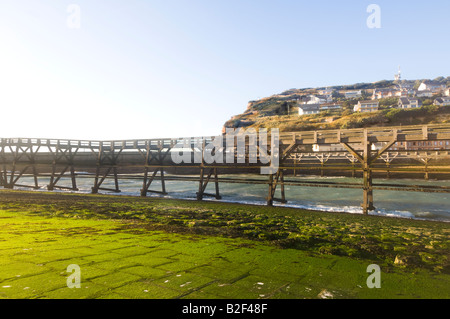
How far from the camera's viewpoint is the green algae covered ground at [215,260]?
336cm

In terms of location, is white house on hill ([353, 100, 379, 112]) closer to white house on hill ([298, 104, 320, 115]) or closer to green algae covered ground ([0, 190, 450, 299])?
Answer: white house on hill ([298, 104, 320, 115])

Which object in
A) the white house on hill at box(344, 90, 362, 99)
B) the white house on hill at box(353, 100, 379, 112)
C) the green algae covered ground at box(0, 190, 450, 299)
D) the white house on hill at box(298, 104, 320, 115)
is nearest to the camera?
the green algae covered ground at box(0, 190, 450, 299)

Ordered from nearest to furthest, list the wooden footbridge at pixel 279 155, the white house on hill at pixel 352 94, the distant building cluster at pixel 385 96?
1. the wooden footbridge at pixel 279 155
2. the distant building cluster at pixel 385 96
3. the white house on hill at pixel 352 94

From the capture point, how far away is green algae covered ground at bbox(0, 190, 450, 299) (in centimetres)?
336

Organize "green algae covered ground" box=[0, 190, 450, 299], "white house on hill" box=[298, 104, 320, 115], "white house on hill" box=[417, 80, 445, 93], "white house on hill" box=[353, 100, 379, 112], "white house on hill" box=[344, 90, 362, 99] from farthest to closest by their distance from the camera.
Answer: "white house on hill" box=[344, 90, 362, 99] → "white house on hill" box=[417, 80, 445, 93] → "white house on hill" box=[298, 104, 320, 115] → "white house on hill" box=[353, 100, 379, 112] → "green algae covered ground" box=[0, 190, 450, 299]

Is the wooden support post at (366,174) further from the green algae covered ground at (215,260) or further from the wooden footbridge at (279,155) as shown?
the green algae covered ground at (215,260)

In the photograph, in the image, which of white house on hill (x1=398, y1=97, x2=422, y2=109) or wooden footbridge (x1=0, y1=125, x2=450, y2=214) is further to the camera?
white house on hill (x1=398, y1=97, x2=422, y2=109)

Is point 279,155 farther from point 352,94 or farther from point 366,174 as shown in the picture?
point 352,94

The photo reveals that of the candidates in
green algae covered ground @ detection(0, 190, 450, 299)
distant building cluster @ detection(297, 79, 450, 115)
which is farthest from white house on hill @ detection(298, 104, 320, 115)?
green algae covered ground @ detection(0, 190, 450, 299)

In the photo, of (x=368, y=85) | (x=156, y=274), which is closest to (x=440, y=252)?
(x=156, y=274)

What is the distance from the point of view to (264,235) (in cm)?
684

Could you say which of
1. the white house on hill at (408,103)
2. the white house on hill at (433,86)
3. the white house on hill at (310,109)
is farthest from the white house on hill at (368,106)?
the white house on hill at (433,86)

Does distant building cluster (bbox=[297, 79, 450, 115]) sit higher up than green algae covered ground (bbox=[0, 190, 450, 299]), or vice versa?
distant building cluster (bbox=[297, 79, 450, 115])

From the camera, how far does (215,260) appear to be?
15.2ft
